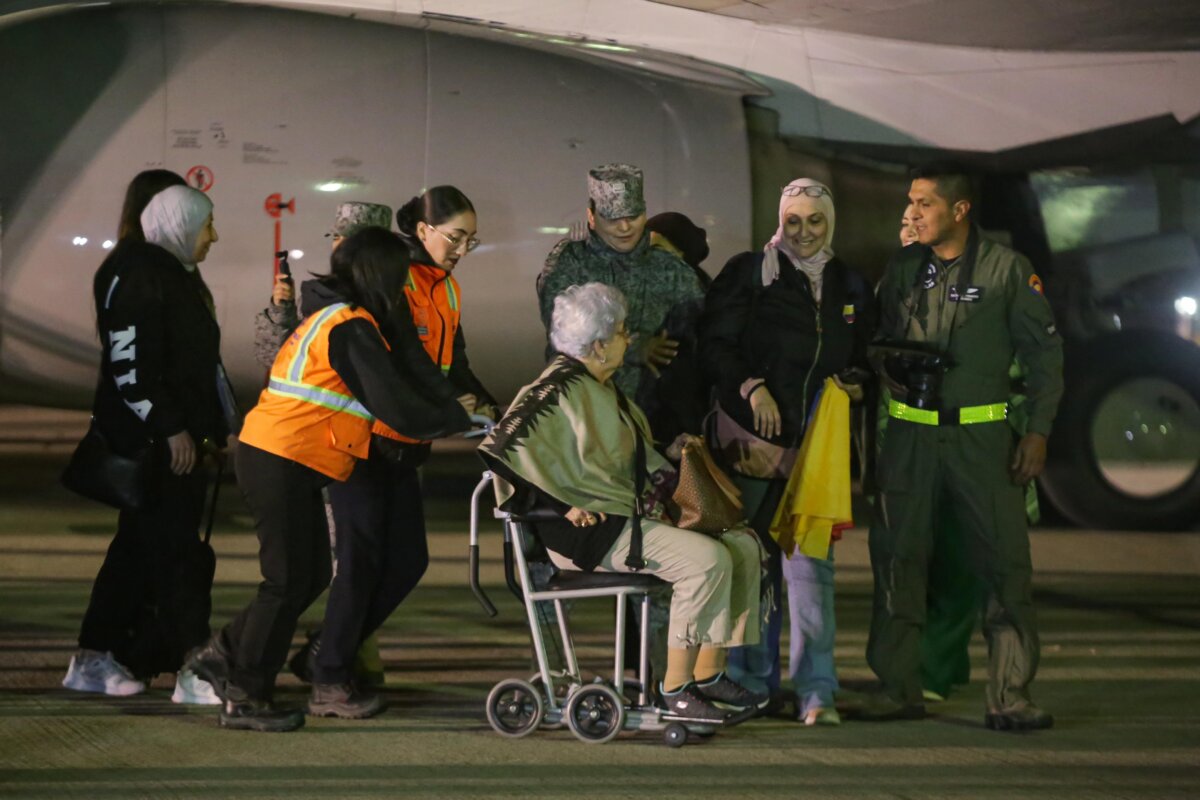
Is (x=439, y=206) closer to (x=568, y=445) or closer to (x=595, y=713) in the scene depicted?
(x=568, y=445)

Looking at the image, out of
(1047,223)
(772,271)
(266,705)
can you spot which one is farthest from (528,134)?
(266,705)

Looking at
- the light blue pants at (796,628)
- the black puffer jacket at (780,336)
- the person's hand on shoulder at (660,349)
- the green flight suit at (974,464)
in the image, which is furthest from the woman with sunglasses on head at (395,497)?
the green flight suit at (974,464)

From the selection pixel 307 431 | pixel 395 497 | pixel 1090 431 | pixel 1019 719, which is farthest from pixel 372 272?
pixel 1090 431

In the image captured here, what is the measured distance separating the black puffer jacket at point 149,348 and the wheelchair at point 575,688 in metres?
1.12

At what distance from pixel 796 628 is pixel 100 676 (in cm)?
228

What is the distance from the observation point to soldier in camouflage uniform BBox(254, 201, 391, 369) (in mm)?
6195

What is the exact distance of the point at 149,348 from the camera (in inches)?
229

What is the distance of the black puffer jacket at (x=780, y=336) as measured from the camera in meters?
5.86

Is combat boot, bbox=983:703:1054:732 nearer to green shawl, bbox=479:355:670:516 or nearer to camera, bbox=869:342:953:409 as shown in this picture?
camera, bbox=869:342:953:409

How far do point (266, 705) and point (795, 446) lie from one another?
185 centimetres

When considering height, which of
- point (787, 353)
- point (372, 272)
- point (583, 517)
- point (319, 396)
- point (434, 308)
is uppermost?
point (372, 272)

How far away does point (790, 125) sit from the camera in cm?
1028

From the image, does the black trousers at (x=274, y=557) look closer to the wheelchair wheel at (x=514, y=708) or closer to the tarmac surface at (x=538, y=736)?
the tarmac surface at (x=538, y=736)

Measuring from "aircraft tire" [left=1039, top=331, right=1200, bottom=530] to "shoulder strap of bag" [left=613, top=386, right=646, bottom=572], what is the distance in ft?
16.1
